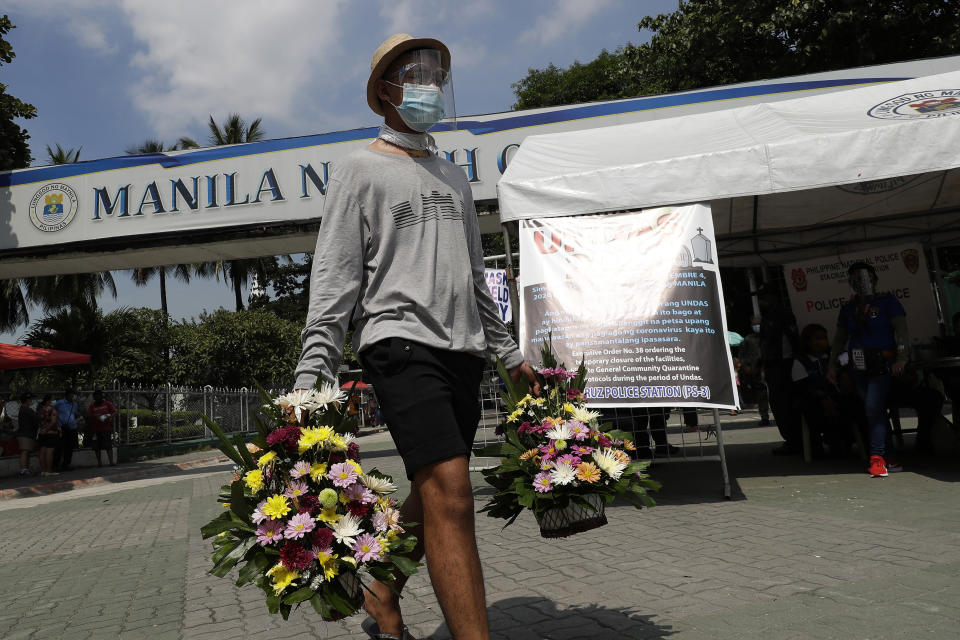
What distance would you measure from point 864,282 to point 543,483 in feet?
16.2

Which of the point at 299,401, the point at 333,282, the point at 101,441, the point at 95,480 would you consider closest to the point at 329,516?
the point at 299,401

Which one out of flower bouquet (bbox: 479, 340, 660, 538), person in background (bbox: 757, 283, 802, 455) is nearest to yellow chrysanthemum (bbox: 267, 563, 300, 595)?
flower bouquet (bbox: 479, 340, 660, 538)

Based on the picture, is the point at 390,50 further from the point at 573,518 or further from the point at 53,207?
the point at 53,207

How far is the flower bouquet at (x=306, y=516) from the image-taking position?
1943 millimetres

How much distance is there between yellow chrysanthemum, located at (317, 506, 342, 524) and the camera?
1975 millimetres

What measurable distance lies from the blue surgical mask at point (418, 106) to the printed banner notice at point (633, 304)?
3.37 metres

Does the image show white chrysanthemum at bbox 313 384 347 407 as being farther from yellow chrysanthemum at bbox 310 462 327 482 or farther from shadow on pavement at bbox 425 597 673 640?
shadow on pavement at bbox 425 597 673 640

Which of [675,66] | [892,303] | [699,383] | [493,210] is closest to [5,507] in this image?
[493,210]

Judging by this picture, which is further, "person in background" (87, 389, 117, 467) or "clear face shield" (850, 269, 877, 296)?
"person in background" (87, 389, 117, 467)

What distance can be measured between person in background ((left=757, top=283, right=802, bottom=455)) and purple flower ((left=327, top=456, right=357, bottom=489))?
6562 millimetres

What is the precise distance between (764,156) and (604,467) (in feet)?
14.1

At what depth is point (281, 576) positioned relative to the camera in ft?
6.36

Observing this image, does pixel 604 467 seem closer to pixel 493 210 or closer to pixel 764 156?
pixel 764 156

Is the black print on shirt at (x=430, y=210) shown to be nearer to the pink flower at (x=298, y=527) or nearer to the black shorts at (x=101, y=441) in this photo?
the pink flower at (x=298, y=527)
